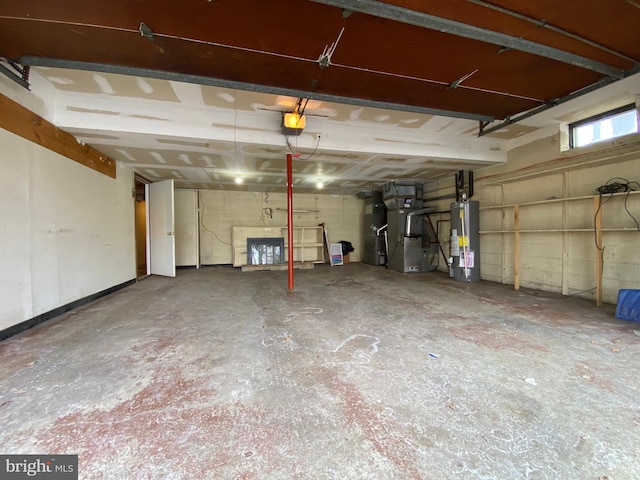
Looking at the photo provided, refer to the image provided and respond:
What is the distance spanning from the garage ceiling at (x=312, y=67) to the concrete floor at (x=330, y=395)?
250 cm

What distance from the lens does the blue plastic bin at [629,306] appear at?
2.92 meters

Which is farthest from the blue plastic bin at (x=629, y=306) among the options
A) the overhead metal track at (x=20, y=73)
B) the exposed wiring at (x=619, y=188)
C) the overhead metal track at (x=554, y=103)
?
the overhead metal track at (x=20, y=73)

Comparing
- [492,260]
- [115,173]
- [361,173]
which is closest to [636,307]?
[492,260]

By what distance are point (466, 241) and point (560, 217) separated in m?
1.50

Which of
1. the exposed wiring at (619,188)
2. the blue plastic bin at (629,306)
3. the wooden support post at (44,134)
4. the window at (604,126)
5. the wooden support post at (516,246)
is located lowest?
the blue plastic bin at (629,306)

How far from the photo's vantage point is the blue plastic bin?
2.92 metres

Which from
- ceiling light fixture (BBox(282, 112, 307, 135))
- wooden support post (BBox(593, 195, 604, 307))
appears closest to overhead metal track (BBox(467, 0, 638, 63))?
wooden support post (BBox(593, 195, 604, 307))

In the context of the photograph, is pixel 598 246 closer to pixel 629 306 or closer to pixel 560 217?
pixel 560 217

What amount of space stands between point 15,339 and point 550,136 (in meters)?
7.40

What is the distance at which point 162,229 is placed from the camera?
20.0ft

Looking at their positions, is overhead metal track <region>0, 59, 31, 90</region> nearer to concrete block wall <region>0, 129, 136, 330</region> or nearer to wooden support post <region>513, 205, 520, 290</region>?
concrete block wall <region>0, 129, 136, 330</region>

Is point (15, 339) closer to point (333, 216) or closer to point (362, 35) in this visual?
point (362, 35)

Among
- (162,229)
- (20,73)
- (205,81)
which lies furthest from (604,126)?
(162,229)

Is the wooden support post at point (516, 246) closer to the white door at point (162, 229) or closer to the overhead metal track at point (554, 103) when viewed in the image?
the overhead metal track at point (554, 103)
